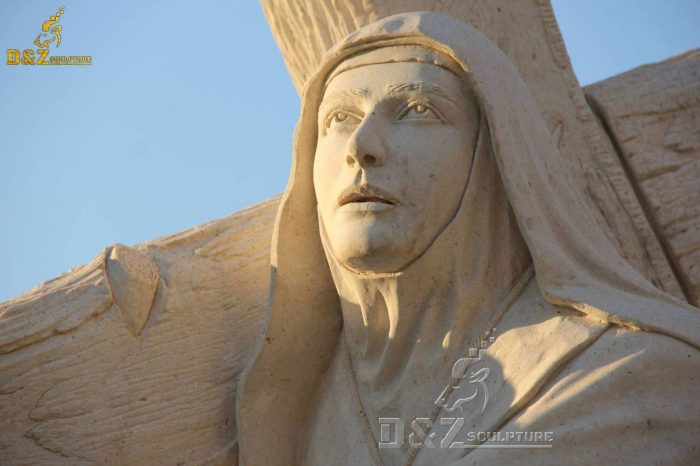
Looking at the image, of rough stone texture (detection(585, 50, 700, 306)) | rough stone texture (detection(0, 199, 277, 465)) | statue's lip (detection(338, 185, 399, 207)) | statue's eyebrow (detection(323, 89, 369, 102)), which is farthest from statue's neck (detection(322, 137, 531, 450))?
rough stone texture (detection(585, 50, 700, 306))

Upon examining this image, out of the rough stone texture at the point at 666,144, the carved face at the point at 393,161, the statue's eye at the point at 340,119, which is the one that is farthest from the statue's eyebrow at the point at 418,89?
the rough stone texture at the point at 666,144

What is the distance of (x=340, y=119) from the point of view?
142 inches

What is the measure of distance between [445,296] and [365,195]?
0.38 metres

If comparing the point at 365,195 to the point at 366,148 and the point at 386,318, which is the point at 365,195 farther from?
the point at 386,318

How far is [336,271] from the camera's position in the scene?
3613mm

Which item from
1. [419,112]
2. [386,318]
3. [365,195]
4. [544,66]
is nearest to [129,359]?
[386,318]

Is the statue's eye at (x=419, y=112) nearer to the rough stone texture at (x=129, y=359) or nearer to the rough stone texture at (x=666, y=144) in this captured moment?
the rough stone texture at (x=129, y=359)

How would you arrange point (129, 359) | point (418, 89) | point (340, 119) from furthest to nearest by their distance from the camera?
point (129, 359) < point (340, 119) < point (418, 89)

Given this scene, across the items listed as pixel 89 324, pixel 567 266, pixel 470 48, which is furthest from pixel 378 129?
pixel 89 324

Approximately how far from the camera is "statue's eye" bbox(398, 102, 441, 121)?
11.4 ft

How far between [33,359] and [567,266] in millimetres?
1651

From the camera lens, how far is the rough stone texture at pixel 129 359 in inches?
142

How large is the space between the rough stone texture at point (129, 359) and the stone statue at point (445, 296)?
23 centimetres

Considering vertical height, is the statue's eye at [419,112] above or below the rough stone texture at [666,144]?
above
